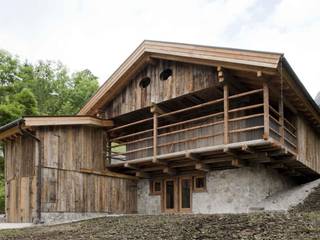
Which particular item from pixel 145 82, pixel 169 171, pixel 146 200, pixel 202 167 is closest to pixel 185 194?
pixel 169 171

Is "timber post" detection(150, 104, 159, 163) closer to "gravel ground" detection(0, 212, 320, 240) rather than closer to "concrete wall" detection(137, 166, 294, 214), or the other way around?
"concrete wall" detection(137, 166, 294, 214)

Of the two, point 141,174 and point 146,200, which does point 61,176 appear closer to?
point 141,174

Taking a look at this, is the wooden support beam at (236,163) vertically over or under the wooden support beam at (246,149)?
under

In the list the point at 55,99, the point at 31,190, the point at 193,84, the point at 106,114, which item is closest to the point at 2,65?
the point at 55,99

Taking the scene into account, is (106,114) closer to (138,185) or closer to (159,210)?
(138,185)

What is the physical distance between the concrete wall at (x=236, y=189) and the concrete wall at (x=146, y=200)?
2.16 m

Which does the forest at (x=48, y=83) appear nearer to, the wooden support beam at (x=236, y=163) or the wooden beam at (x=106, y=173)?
the wooden beam at (x=106, y=173)

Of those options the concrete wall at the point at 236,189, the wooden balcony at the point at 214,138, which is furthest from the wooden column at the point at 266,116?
the concrete wall at the point at 236,189

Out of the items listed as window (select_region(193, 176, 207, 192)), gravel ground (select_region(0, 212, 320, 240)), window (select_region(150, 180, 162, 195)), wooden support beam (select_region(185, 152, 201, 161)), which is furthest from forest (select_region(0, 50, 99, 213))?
gravel ground (select_region(0, 212, 320, 240))

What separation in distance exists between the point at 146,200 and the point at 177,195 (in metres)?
1.81

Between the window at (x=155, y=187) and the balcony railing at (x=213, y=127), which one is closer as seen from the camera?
the balcony railing at (x=213, y=127)

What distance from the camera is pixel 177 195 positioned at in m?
18.6

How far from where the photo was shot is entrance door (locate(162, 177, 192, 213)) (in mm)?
18188

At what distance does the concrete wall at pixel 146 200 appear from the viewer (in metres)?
19.3
